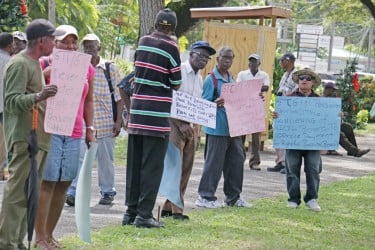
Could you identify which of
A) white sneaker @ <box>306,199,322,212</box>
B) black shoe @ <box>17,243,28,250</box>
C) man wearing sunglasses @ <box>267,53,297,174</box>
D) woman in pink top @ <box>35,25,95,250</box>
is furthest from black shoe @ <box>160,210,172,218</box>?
man wearing sunglasses @ <box>267,53,297,174</box>

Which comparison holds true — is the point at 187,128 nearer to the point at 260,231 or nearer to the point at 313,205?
the point at 260,231

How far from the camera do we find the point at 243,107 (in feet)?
37.8

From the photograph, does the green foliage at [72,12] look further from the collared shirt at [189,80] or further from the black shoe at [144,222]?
the black shoe at [144,222]

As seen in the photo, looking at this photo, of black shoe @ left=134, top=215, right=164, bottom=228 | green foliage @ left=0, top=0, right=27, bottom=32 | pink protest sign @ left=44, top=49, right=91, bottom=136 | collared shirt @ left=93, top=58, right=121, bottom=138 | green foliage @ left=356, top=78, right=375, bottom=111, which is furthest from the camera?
green foliage @ left=356, top=78, right=375, bottom=111

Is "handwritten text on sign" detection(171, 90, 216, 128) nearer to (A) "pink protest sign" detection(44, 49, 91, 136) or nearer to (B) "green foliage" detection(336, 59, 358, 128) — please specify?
(A) "pink protest sign" detection(44, 49, 91, 136)

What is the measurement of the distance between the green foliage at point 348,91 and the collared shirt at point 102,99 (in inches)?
606

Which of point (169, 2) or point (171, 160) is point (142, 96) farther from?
point (169, 2)

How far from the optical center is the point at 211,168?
1131cm

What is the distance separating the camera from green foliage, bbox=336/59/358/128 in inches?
1025

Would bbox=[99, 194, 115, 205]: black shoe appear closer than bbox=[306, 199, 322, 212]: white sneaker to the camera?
Yes

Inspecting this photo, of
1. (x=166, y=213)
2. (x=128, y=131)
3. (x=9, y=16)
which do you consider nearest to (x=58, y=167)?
(x=128, y=131)

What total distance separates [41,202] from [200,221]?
2.66m

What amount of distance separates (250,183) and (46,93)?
25.3 feet

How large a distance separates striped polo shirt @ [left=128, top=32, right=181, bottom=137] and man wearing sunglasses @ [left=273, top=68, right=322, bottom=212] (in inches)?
109
